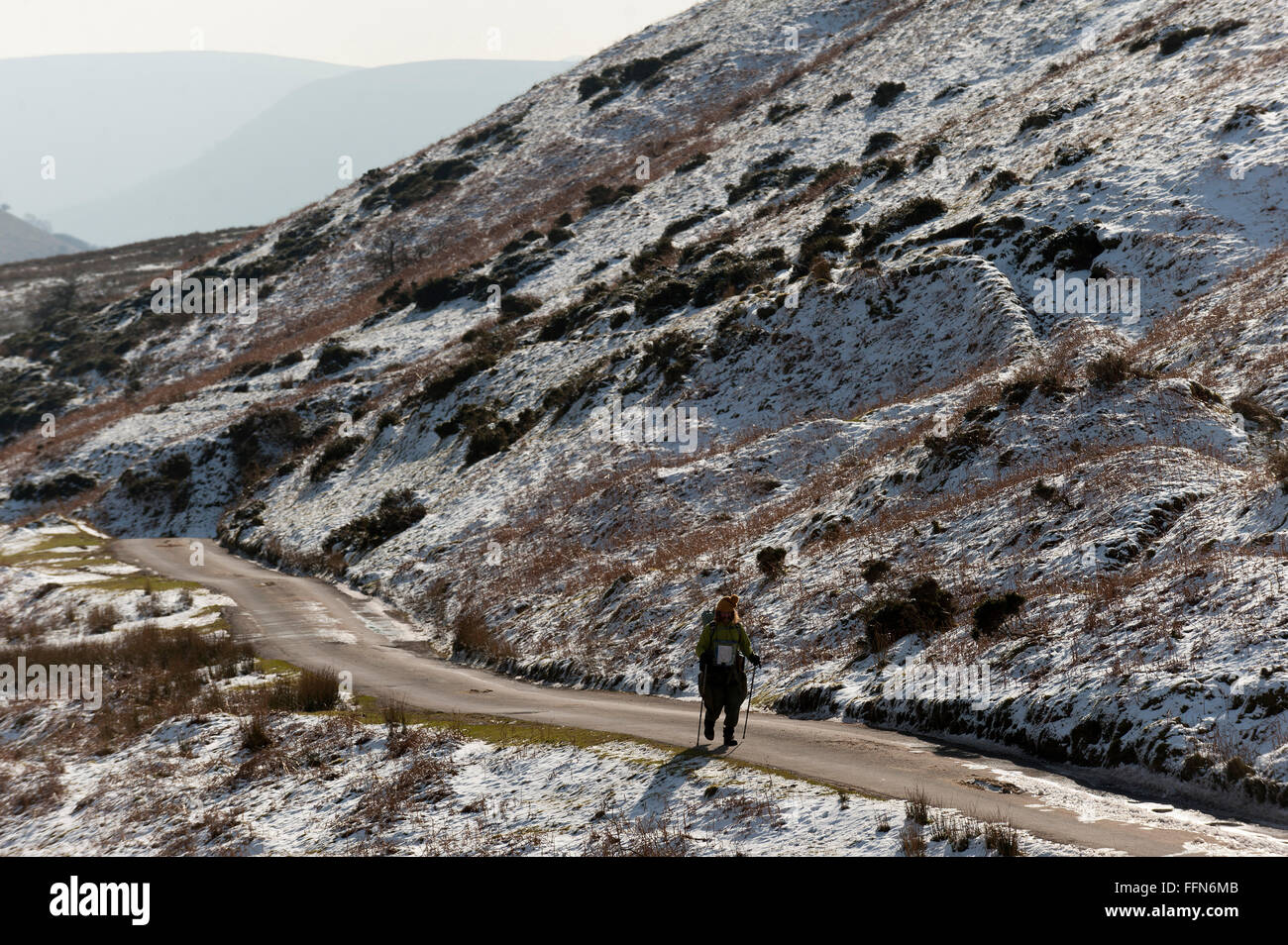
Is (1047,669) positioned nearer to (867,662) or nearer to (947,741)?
(947,741)

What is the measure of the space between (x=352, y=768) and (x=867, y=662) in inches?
328

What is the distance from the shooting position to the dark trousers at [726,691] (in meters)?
12.0

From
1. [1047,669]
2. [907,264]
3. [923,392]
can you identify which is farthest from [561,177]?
[1047,669]

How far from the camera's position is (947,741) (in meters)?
11.8

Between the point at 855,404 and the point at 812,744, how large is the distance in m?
16.8

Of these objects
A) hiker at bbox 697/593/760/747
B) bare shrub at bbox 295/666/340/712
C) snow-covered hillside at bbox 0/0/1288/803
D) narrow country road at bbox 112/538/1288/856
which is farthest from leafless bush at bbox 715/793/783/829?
bare shrub at bbox 295/666/340/712

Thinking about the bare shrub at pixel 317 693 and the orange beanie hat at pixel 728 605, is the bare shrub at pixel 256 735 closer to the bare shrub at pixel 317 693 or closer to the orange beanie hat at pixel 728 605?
the bare shrub at pixel 317 693

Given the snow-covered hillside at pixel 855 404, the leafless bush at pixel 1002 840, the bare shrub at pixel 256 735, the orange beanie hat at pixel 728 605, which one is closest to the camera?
the leafless bush at pixel 1002 840

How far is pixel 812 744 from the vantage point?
12062 millimetres

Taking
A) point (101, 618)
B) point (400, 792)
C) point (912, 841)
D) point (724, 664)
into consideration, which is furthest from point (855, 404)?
point (101, 618)

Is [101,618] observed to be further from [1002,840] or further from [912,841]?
[1002,840]

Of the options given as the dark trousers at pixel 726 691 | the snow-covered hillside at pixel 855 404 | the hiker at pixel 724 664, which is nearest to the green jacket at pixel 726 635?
the hiker at pixel 724 664

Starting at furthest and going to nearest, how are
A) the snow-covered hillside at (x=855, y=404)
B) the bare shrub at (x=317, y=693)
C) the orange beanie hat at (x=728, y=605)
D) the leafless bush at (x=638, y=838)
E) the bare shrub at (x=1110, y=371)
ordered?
the bare shrub at (x=1110, y=371) → the bare shrub at (x=317, y=693) → the snow-covered hillside at (x=855, y=404) → the orange beanie hat at (x=728, y=605) → the leafless bush at (x=638, y=838)

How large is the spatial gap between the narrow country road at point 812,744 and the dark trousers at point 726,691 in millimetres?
478
